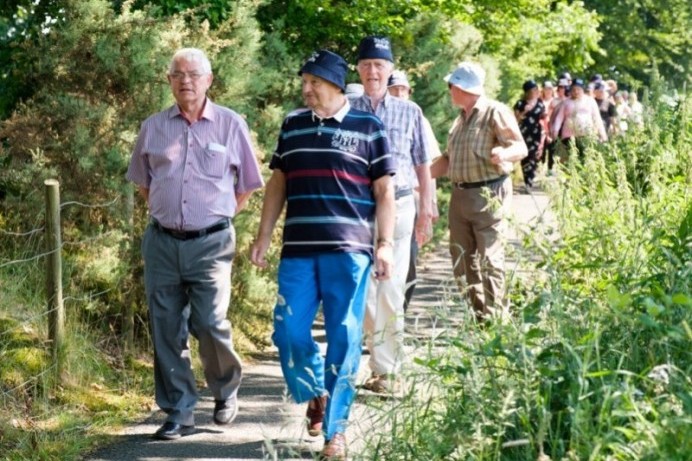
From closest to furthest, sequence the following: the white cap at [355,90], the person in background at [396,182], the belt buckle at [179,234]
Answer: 1. the belt buckle at [179,234]
2. the person in background at [396,182]
3. the white cap at [355,90]

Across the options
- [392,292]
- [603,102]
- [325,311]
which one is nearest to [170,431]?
[325,311]

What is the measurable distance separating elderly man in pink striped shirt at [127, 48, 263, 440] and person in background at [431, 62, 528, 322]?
225 centimetres

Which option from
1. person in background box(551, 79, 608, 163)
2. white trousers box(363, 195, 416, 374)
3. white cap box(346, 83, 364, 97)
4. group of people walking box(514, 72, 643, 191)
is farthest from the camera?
person in background box(551, 79, 608, 163)

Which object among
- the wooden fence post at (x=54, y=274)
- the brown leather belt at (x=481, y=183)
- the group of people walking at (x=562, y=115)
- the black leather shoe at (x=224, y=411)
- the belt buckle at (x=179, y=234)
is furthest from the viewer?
the group of people walking at (x=562, y=115)

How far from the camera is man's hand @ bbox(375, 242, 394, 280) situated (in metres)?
7.26

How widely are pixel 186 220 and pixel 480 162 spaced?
2.79m

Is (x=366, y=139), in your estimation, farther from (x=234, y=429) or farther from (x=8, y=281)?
(x=8, y=281)

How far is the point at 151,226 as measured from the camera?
26.3 ft

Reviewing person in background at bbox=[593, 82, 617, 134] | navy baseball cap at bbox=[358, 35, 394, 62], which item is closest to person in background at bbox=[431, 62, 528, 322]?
navy baseball cap at bbox=[358, 35, 394, 62]

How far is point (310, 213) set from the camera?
7.19 metres

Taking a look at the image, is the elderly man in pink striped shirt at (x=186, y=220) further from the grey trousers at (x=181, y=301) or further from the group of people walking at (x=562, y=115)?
the group of people walking at (x=562, y=115)

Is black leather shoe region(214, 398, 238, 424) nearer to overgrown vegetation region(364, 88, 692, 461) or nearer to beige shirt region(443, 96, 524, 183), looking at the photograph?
overgrown vegetation region(364, 88, 692, 461)

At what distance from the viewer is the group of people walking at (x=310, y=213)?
283 inches

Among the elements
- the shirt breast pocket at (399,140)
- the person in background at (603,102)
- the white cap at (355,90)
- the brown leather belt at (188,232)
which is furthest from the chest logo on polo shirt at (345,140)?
the person in background at (603,102)
